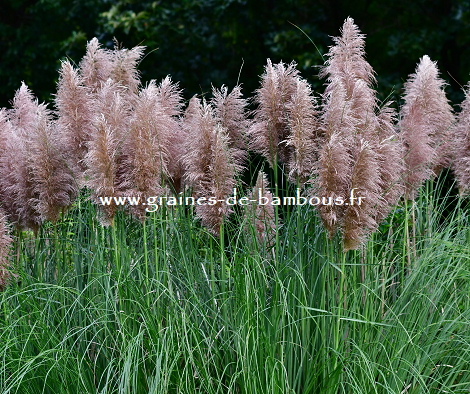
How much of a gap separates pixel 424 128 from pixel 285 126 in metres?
1.13

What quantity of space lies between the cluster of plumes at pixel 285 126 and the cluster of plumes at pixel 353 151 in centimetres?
10

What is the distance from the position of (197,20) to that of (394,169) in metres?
11.0

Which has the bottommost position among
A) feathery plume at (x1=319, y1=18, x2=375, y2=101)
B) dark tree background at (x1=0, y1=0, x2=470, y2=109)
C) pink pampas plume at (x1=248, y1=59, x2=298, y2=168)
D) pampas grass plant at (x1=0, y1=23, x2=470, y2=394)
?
pampas grass plant at (x1=0, y1=23, x2=470, y2=394)

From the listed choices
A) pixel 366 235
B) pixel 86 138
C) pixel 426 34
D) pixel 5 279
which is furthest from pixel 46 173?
pixel 426 34

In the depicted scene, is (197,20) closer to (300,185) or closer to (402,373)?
(300,185)

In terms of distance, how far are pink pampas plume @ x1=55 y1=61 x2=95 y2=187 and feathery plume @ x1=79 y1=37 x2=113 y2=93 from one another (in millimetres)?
295

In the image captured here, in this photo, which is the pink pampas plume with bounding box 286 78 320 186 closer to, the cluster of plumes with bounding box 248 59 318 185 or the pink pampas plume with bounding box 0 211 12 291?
the cluster of plumes with bounding box 248 59 318 185

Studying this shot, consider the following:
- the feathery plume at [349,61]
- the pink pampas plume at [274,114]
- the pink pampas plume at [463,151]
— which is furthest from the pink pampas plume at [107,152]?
the pink pampas plume at [463,151]

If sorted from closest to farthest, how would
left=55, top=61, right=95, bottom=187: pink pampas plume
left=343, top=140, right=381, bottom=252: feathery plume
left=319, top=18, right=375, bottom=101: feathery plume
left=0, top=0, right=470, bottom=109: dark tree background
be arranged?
left=343, top=140, right=381, bottom=252: feathery plume, left=319, top=18, right=375, bottom=101: feathery plume, left=55, top=61, right=95, bottom=187: pink pampas plume, left=0, top=0, right=470, bottom=109: dark tree background

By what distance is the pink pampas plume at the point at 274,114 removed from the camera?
3.67 meters

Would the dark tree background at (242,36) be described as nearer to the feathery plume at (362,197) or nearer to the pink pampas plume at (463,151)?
the pink pampas plume at (463,151)

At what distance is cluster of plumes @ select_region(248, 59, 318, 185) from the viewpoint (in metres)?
3.49

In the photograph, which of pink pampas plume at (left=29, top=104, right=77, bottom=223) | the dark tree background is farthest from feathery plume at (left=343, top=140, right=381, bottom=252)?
the dark tree background

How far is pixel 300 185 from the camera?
3.70m
